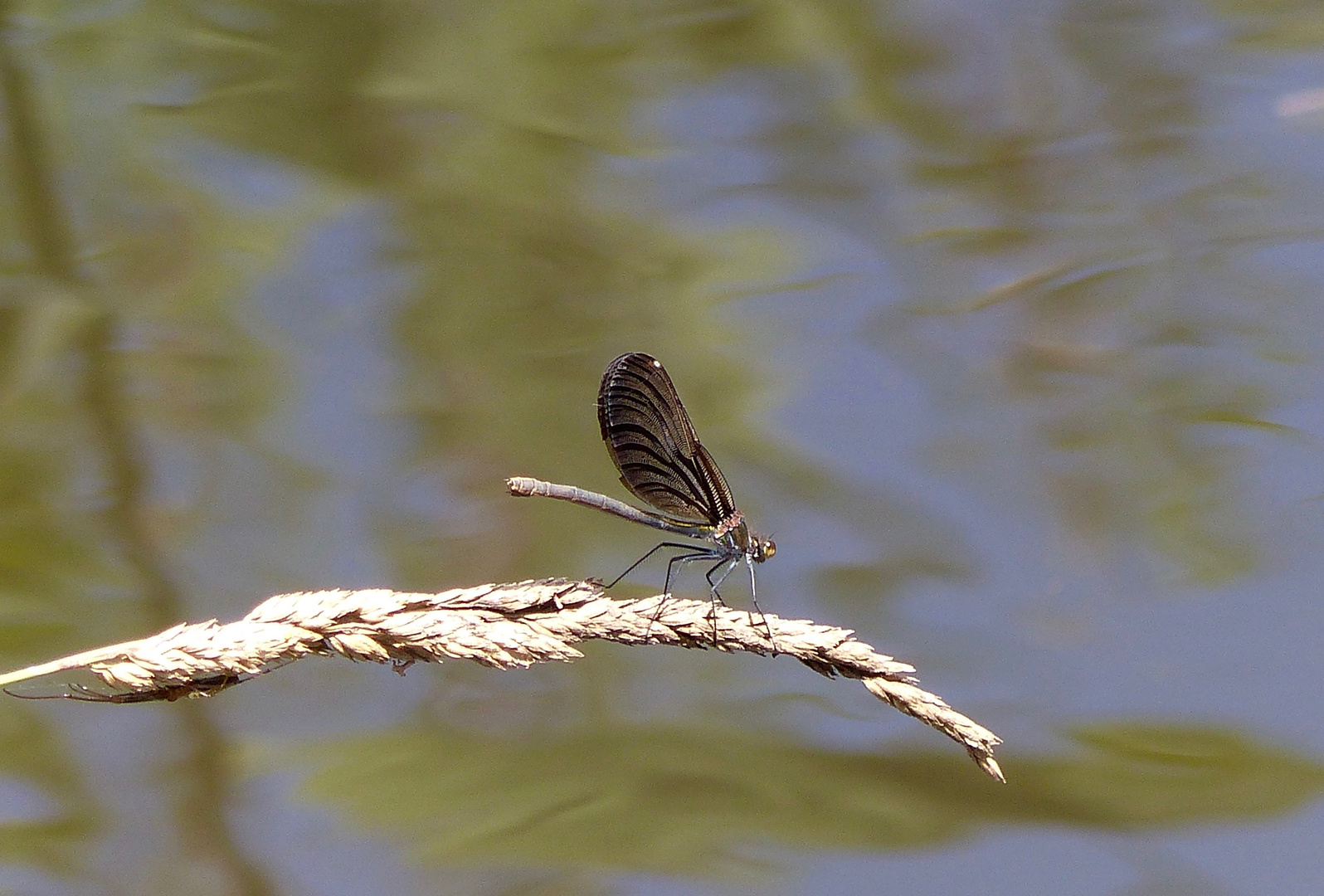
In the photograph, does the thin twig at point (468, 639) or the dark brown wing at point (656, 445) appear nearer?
the thin twig at point (468, 639)

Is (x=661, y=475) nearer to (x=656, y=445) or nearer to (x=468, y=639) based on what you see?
(x=656, y=445)

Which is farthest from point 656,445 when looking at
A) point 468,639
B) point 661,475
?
point 468,639

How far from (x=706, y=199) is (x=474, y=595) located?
68.6 inches

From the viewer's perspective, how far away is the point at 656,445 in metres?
1.62

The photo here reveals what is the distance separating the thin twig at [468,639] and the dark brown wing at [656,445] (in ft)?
1.39

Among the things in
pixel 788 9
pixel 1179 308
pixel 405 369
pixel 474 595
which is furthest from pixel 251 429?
pixel 1179 308

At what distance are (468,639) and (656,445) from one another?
646 millimetres

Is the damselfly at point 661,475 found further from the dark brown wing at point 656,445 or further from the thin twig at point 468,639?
the thin twig at point 468,639

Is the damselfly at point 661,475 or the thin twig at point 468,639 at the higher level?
the damselfly at point 661,475

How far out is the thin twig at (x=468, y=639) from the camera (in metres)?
0.94

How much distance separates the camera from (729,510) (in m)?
1.74

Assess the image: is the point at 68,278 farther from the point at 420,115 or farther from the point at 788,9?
the point at 788,9

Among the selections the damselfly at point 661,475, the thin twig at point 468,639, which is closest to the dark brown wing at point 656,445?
the damselfly at point 661,475

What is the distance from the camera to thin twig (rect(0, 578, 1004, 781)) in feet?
3.10
